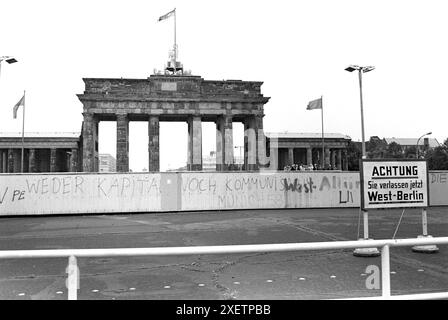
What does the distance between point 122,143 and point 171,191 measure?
39.1 metres

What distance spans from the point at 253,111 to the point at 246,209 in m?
38.7

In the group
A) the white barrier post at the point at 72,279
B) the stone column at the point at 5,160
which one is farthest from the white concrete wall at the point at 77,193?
the stone column at the point at 5,160

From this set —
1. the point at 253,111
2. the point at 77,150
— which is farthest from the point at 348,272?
the point at 77,150

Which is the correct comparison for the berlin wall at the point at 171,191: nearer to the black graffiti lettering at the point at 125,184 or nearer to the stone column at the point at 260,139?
the black graffiti lettering at the point at 125,184

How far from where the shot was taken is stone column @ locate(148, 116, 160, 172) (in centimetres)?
5906

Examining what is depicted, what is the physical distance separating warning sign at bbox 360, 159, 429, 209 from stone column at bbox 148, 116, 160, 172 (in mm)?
50748

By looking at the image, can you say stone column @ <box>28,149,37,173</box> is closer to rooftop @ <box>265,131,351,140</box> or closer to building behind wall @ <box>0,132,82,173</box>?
building behind wall @ <box>0,132,82,173</box>

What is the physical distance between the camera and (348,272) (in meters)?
4.88

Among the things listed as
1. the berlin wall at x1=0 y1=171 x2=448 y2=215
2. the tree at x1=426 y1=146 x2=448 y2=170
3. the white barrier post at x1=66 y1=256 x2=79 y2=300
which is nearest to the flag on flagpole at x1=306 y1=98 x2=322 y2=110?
the berlin wall at x1=0 y1=171 x2=448 y2=215

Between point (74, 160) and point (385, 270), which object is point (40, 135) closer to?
point (74, 160)

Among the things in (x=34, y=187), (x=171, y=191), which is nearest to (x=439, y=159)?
(x=171, y=191)

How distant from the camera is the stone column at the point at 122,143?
57.9 metres
